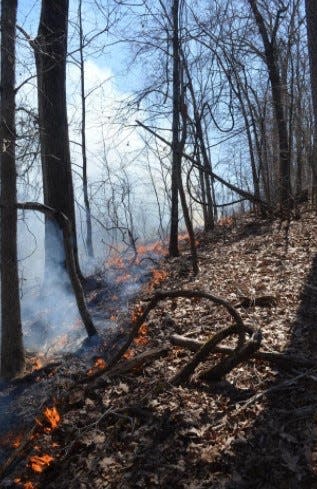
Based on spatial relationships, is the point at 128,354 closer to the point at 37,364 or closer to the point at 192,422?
the point at 192,422

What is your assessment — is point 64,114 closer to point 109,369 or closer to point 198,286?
point 198,286

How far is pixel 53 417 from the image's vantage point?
493 cm

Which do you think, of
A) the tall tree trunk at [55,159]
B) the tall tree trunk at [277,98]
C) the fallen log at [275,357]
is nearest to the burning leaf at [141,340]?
the fallen log at [275,357]

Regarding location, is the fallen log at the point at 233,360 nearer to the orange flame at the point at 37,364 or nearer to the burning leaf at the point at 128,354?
the burning leaf at the point at 128,354

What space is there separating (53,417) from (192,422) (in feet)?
5.39

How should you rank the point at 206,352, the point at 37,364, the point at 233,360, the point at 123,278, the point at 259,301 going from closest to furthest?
the point at 233,360 → the point at 206,352 → the point at 259,301 → the point at 37,364 → the point at 123,278

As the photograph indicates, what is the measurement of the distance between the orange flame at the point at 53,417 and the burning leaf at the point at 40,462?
0.47 m

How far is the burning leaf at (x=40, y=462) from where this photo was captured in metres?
A: 4.21

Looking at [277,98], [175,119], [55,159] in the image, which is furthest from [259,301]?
[277,98]

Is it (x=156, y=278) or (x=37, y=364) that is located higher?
(x=156, y=278)

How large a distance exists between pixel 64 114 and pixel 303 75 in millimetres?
11101

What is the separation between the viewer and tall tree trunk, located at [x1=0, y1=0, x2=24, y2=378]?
6.86m

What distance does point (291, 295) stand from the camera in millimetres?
6875

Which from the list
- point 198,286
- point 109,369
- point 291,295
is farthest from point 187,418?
point 198,286
